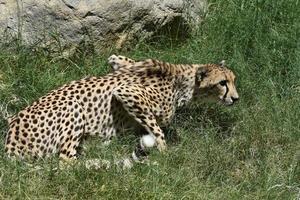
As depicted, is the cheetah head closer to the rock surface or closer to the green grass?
the green grass

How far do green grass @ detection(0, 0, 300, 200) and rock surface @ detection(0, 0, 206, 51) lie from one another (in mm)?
121

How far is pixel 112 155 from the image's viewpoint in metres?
4.88

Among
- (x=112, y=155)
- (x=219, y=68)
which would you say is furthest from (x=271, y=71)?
(x=112, y=155)

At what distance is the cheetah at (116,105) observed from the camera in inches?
205

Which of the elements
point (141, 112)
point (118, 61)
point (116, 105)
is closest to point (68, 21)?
point (118, 61)

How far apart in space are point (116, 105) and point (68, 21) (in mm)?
998

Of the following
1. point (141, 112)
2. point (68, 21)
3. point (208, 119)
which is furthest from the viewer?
point (68, 21)

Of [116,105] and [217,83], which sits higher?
[217,83]

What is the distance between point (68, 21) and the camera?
620cm

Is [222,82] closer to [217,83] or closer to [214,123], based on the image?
[217,83]

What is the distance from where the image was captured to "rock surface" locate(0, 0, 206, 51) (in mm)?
6172

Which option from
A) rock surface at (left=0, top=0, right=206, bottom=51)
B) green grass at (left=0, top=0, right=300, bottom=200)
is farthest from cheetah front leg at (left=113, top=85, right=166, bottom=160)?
rock surface at (left=0, top=0, right=206, bottom=51)

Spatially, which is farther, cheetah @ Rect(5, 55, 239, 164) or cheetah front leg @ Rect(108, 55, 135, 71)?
cheetah front leg @ Rect(108, 55, 135, 71)

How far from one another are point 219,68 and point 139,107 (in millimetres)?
750
